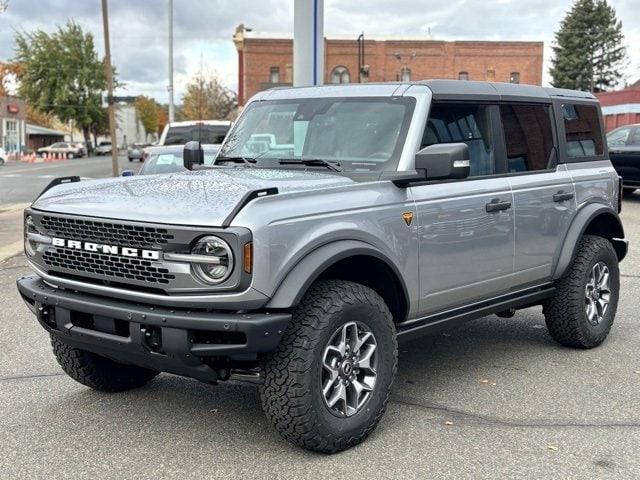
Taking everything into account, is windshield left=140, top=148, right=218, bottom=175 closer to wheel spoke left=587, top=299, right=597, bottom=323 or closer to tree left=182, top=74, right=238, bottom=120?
wheel spoke left=587, top=299, right=597, bottom=323

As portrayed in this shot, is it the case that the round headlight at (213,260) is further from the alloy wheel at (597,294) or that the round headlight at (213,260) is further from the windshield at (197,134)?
the windshield at (197,134)

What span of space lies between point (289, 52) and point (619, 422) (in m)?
62.6

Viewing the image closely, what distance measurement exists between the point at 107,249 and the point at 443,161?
1.87m

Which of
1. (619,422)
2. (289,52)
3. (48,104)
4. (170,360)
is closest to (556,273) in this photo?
(619,422)

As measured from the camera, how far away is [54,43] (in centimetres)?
7538

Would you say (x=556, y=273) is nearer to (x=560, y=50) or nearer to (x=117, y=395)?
(x=117, y=395)

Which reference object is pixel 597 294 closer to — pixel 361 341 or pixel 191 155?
pixel 361 341

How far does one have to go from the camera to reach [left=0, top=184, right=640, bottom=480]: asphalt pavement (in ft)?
12.4

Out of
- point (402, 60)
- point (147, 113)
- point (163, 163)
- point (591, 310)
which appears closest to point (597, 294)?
point (591, 310)

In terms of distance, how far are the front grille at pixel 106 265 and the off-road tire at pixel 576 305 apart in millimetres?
3394

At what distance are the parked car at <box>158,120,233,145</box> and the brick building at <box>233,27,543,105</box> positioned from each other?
49163 mm

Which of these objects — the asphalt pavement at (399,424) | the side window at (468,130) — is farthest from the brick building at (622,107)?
the side window at (468,130)

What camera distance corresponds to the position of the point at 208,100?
70438 millimetres

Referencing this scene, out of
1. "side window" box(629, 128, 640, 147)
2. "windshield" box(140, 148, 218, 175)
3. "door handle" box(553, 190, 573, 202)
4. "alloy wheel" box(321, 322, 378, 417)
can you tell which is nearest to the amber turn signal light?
"alloy wheel" box(321, 322, 378, 417)
